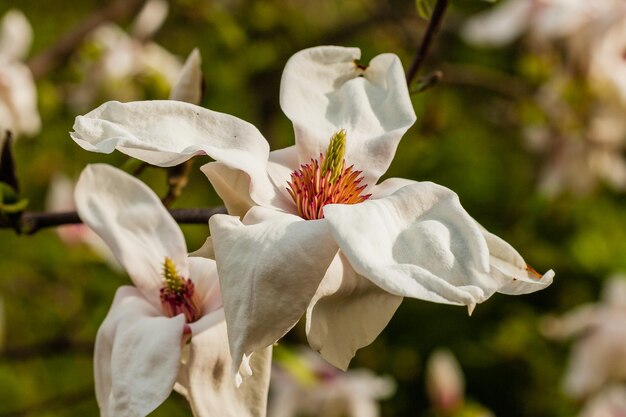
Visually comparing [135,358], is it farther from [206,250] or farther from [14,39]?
[14,39]

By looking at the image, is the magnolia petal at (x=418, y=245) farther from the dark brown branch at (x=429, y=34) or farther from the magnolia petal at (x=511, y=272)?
the dark brown branch at (x=429, y=34)

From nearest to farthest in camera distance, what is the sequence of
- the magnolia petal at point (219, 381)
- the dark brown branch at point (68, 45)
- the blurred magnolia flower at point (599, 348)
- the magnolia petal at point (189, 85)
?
the magnolia petal at point (219, 381), the magnolia petal at point (189, 85), the dark brown branch at point (68, 45), the blurred magnolia flower at point (599, 348)

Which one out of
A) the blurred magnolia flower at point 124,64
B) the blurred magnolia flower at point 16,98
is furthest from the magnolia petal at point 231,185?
the blurred magnolia flower at point 124,64

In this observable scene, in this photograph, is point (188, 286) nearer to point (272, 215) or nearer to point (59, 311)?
point (272, 215)

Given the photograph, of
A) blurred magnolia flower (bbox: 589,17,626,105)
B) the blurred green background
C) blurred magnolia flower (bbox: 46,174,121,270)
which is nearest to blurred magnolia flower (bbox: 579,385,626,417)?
the blurred green background

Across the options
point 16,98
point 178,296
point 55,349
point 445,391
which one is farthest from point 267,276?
point 445,391

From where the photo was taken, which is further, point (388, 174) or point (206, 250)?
point (388, 174)

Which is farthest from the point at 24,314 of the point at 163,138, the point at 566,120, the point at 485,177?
the point at 163,138
